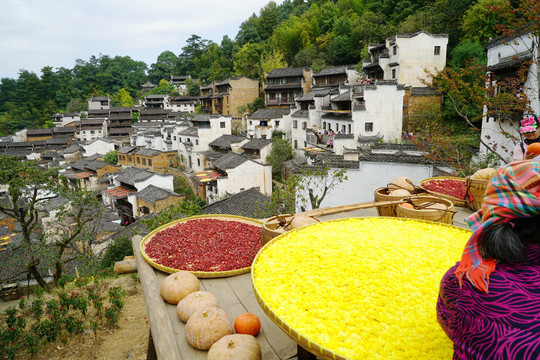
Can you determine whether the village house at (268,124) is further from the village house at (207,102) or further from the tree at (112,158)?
the tree at (112,158)

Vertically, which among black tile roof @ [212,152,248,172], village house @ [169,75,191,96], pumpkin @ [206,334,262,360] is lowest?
black tile roof @ [212,152,248,172]

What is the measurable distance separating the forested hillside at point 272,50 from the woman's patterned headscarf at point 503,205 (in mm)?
19636

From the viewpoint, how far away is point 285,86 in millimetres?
34531

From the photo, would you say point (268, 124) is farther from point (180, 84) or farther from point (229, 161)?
point (180, 84)

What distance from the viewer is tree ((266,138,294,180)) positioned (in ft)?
86.8

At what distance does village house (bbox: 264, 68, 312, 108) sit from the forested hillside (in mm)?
3579

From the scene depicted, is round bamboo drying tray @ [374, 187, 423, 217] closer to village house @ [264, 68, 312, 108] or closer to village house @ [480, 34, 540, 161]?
village house @ [480, 34, 540, 161]

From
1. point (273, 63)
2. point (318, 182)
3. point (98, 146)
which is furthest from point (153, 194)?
point (273, 63)

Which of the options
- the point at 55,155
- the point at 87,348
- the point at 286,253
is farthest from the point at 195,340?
the point at 55,155

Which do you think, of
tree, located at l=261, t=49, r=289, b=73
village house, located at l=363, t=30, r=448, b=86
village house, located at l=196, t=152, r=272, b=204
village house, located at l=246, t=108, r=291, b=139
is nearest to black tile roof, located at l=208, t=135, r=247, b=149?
village house, located at l=246, t=108, r=291, b=139

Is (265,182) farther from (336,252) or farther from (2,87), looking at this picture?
(2,87)

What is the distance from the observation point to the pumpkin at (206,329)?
257 centimetres

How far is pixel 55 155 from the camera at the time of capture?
143 ft

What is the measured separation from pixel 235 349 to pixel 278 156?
2454cm
